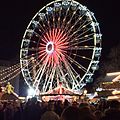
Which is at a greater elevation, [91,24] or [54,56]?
[91,24]

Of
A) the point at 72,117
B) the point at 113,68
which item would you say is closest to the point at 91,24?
the point at 113,68

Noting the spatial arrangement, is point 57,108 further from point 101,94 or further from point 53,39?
point 53,39

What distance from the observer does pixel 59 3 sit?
3388 centimetres

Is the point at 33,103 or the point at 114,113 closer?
the point at 114,113

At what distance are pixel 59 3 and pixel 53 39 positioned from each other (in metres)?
3.82

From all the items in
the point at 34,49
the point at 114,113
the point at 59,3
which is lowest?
the point at 114,113

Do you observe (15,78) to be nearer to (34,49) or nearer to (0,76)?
(0,76)

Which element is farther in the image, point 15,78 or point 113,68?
point 15,78

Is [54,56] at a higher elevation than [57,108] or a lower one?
higher

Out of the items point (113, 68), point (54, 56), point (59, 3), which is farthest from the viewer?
point (113, 68)

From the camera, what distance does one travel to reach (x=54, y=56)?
31094mm

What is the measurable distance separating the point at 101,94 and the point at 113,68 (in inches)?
1192

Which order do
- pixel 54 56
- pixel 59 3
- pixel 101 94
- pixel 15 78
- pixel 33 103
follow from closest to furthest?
pixel 33 103 → pixel 101 94 → pixel 54 56 → pixel 59 3 → pixel 15 78

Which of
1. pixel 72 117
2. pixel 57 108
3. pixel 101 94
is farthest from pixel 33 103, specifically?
pixel 101 94
